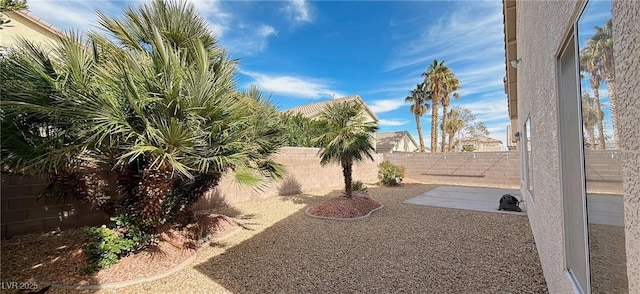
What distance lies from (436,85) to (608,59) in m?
22.4

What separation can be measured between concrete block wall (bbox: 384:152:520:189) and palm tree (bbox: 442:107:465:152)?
13231mm

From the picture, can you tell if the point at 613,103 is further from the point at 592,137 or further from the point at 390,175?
the point at 390,175

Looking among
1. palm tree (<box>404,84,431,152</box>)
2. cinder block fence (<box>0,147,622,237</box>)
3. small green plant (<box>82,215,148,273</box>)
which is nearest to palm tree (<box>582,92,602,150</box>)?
cinder block fence (<box>0,147,622,237</box>)

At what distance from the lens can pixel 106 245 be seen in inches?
158

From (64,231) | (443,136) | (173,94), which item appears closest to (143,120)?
(173,94)

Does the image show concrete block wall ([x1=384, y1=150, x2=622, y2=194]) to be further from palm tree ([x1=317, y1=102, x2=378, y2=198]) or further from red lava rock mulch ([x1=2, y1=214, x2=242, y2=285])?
red lava rock mulch ([x1=2, y1=214, x2=242, y2=285])

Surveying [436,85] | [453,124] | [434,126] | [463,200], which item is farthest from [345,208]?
[453,124]

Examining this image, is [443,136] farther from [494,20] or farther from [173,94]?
[173,94]

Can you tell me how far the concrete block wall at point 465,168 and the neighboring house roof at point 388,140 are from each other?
8659 mm

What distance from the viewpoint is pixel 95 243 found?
4.00m

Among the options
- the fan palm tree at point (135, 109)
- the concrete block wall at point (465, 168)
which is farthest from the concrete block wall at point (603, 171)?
the concrete block wall at point (465, 168)

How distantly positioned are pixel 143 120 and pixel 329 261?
3.80 meters

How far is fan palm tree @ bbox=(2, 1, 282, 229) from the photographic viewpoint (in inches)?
136

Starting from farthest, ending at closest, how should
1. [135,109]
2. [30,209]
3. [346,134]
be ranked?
[346,134] → [30,209] → [135,109]
